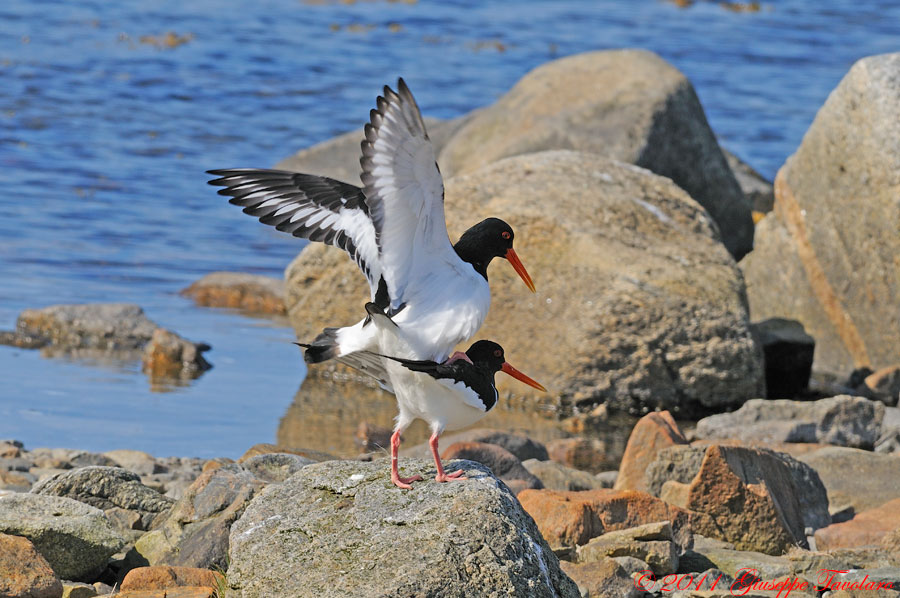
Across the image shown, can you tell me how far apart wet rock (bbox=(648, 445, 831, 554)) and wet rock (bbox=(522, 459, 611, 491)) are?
809 mm

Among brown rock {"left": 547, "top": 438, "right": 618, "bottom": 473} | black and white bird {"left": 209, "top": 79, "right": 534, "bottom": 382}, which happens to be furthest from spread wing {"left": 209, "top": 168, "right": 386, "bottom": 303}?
brown rock {"left": 547, "top": 438, "right": 618, "bottom": 473}

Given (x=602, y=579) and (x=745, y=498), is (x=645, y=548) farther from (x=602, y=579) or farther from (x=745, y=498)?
(x=745, y=498)

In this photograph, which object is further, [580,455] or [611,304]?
[611,304]

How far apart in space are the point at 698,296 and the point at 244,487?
489 cm

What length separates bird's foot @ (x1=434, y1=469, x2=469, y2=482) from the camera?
196 inches

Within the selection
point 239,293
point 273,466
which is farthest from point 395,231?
point 239,293

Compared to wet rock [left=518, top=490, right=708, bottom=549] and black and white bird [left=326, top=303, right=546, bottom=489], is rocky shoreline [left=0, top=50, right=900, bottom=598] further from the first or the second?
black and white bird [left=326, top=303, right=546, bottom=489]

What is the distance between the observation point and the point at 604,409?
32.8 feet

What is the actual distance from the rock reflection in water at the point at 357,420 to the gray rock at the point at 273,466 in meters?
2.05

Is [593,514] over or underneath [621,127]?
underneath

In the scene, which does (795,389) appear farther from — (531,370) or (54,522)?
(54,522)

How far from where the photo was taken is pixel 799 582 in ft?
19.3

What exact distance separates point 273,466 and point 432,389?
6.19 ft

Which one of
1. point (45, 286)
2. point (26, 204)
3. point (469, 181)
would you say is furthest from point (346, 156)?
point (469, 181)
